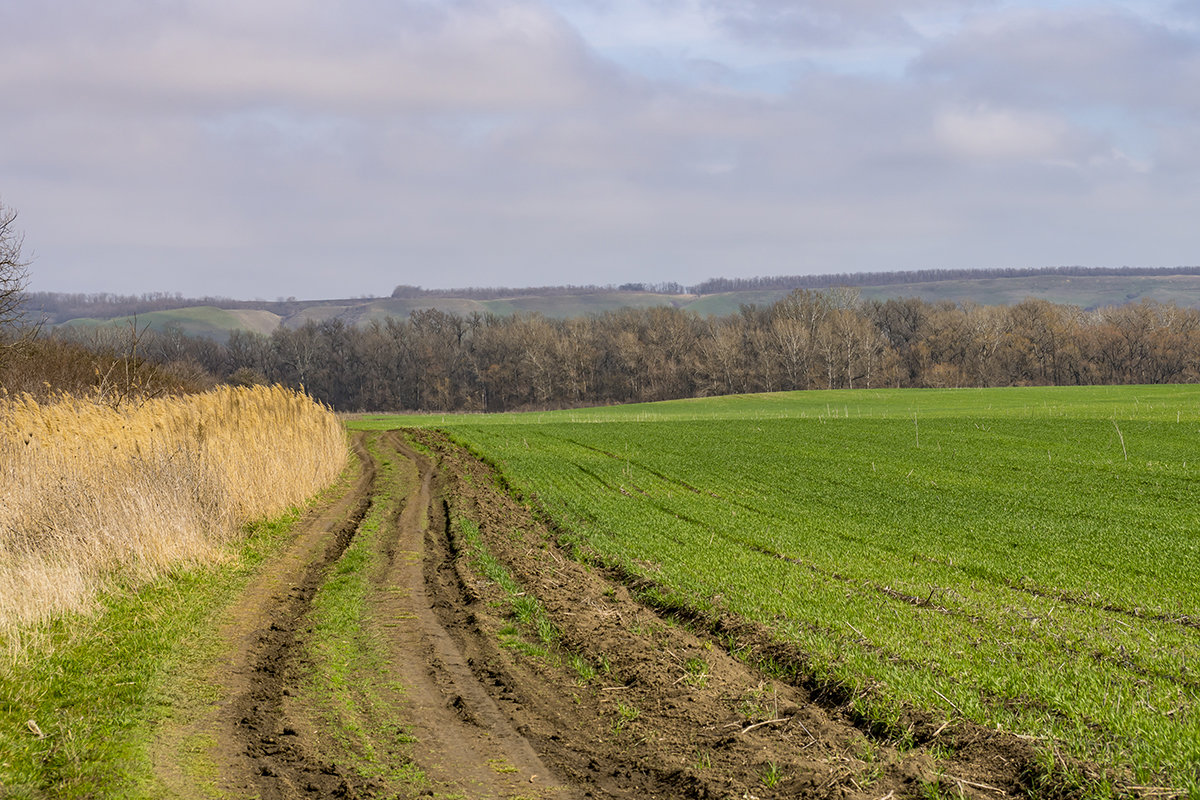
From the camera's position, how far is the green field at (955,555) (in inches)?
251

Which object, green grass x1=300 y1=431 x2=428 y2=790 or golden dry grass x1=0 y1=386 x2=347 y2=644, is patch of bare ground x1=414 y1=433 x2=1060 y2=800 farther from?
golden dry grass x1=0 y1=386 x2=347 y2=644

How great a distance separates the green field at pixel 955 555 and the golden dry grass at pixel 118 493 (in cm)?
616

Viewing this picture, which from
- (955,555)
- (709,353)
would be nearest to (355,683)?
(955,555)

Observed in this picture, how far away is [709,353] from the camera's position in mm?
103000

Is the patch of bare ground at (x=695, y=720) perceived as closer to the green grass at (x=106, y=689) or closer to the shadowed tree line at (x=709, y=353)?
the green grass at (x=106, y=689)

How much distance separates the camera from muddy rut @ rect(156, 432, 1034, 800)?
17.1ft

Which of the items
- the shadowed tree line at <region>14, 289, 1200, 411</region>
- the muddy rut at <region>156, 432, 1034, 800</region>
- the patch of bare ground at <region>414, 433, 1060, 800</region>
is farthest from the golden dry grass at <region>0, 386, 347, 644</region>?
the shadowed tree line at <region>14, 289, 1200, 411</region>

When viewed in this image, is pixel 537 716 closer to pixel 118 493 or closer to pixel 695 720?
pixel 695 720

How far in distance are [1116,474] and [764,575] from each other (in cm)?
1688

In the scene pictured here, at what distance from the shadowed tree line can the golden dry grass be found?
235ft

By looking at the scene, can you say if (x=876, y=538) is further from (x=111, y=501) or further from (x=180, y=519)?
(x=111, y=501)

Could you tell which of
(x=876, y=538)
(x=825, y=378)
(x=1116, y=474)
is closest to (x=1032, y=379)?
(x=825, y=378)

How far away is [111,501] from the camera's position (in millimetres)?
11625

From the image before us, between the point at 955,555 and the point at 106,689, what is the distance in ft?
39.7
